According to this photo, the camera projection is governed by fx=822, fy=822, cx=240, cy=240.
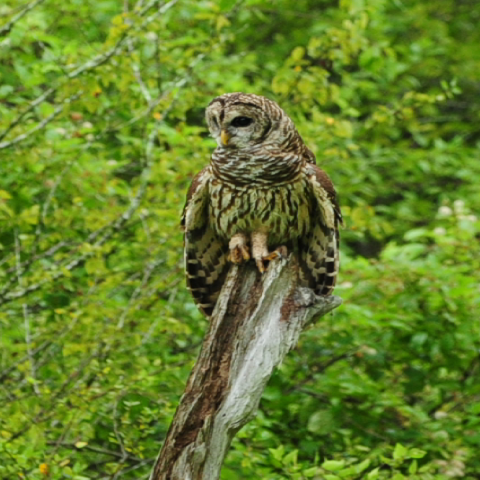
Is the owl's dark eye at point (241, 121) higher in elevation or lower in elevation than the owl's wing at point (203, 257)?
higher

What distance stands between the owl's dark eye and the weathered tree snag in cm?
82

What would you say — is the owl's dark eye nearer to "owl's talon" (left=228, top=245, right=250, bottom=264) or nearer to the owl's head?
the owl's head

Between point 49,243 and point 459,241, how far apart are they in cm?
297

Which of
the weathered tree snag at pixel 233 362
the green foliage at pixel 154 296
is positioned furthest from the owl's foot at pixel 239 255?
A: the green foliage at pixel 154 296

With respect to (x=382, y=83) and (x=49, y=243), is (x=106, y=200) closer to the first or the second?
(x=49, y=243)

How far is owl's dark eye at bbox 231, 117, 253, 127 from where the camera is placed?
4219 mm

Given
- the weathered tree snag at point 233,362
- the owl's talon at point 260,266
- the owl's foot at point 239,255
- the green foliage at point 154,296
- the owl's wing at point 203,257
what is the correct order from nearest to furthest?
the weathered tree snag at point 233,362 < the owl's talon at point 260,266 < the owl's foot at point 239,255 < the owl's wing at point 203,257 < the green foliage at point 154,296

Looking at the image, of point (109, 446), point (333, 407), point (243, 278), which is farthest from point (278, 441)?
point (243, 278)

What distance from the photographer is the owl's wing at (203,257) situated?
4453mm

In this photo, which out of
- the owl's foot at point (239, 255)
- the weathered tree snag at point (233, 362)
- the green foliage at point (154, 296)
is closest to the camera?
the weathered tree snag at point (233, 362)

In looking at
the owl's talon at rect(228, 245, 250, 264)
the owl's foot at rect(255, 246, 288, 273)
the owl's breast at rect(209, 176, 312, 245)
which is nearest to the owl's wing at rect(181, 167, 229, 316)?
the owl's breast at rect(209, 176, 312, 245)

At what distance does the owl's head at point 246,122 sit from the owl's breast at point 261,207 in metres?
0.23

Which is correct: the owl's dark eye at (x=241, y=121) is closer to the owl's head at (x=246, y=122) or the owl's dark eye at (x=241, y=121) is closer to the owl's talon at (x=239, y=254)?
the owl's head at (x=246, y=122)

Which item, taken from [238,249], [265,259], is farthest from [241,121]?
[265,259]
